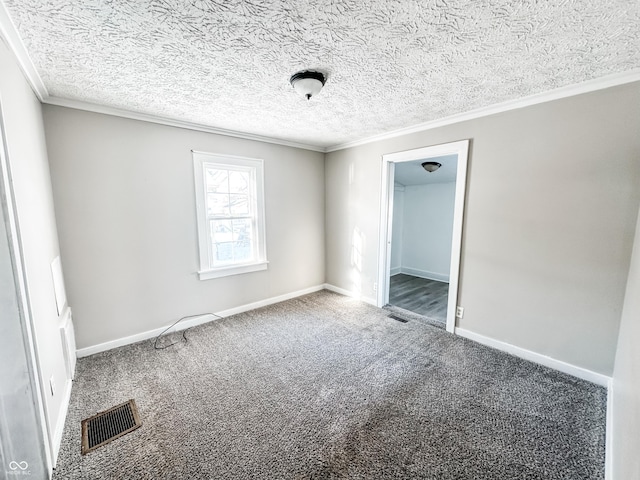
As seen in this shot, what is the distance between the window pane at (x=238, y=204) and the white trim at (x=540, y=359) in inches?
117

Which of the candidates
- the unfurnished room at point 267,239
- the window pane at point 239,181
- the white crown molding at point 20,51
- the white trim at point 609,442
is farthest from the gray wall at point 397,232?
the white crown molding at point 20,51

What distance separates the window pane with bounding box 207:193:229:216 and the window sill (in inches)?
28.0

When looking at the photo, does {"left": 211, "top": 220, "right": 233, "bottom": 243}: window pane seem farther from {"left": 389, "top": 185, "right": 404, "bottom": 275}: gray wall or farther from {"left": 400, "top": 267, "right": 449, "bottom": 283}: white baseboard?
{"left": 400, "top": 267, "right": 449, "bottom": 283}: white baseboard

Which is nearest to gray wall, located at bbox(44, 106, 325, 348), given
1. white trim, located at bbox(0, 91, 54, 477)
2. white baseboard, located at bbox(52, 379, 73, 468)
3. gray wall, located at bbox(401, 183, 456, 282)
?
white baseboard, located at bbox(52, 379, 73, 468)

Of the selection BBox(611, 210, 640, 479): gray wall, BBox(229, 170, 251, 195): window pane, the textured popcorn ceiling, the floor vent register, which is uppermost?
the textured popcorn ceiling

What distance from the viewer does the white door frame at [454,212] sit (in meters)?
2.73

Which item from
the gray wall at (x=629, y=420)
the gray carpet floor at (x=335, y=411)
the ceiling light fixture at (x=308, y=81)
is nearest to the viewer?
the gray wall at (x=629, y=420)

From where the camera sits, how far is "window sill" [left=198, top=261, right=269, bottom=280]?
3166mm

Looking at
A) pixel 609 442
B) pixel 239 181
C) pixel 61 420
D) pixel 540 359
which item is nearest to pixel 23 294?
pixel 61 420

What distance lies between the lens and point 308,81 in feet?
5.92

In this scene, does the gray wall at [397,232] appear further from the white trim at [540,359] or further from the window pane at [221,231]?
the window pane at [221,231]

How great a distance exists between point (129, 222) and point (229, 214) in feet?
3.48

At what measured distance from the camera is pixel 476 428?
1678 millimetres

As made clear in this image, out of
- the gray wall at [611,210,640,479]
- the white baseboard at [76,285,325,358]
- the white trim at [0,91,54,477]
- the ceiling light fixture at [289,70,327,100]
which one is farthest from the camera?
the white baseboard at [76,285,325,358]
